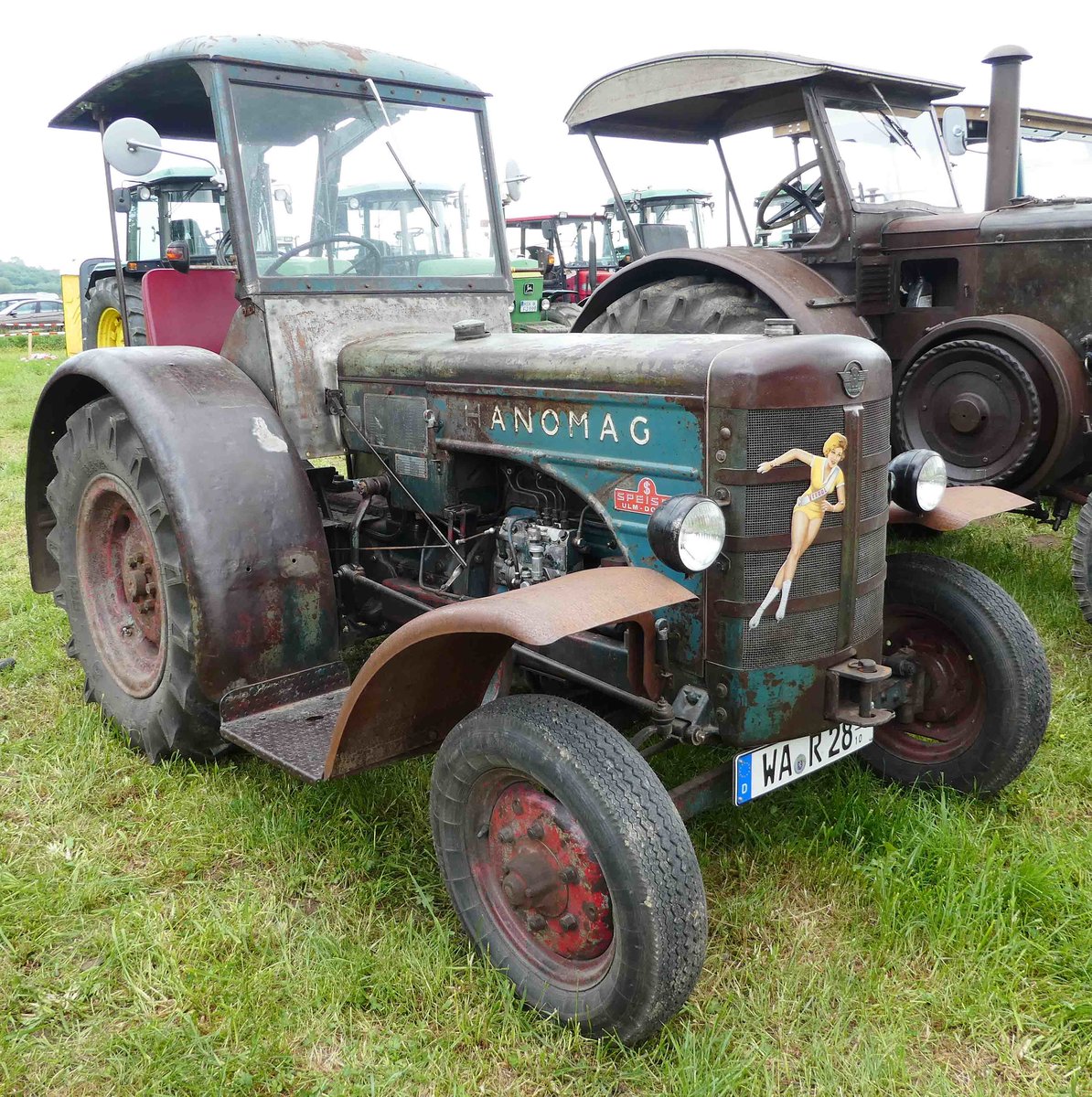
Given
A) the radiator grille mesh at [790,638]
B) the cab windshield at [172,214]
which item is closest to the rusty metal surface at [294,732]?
the radiator grille mesh at [790,638]

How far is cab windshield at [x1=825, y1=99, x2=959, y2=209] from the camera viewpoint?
5.25m

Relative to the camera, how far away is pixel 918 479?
2.96m

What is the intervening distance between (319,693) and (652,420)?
4.87ft

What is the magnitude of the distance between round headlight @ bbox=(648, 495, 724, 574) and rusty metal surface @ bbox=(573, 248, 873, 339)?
2.40 metres

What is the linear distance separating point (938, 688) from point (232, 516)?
229cm

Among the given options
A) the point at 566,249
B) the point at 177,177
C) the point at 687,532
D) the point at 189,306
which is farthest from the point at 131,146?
the point at 566,249

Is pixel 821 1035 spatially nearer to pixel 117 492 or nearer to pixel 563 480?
pixel 563 480

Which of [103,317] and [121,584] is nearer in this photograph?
[121,584]

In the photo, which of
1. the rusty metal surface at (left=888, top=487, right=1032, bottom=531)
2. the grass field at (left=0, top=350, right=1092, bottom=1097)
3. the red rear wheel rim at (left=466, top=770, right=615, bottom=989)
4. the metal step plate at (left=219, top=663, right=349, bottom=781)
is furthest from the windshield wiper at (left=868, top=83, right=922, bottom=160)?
the red rear wheel rim at (left=466, top=770, right=615, bottom=989)

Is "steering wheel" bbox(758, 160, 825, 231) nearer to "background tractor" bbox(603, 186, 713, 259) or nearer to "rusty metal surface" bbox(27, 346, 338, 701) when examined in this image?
"rusty metal surface" bbox(27, 346, 338, 701)

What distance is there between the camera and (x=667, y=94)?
5.33 metres

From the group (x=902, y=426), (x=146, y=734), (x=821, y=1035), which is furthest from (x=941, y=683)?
(x=146, y=734)

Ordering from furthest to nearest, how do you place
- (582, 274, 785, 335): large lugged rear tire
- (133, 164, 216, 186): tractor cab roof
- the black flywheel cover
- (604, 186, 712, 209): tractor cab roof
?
(604, 186, 712, 209): tractor cab roof → (133, 164, 216, 186): tractor cab roof → (582, 274, 785, 335): large lugged rear tire → the black flywheel cover

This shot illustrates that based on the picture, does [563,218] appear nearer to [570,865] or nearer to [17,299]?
[570,865]
